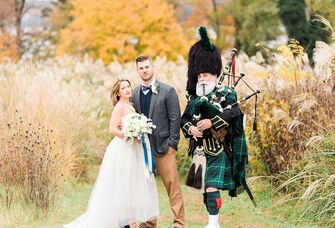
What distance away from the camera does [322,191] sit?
298 inches

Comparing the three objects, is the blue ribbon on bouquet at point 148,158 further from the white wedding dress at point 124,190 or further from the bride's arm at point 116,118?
the bride's arm at point 116,118

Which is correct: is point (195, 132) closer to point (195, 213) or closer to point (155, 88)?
point (155, 88)

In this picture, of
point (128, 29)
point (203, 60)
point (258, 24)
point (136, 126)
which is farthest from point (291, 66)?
point (258, 24)

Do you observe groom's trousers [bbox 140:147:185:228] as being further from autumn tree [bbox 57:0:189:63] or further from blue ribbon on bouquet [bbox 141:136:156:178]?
autumn tree [bbox 57:0:189:63]

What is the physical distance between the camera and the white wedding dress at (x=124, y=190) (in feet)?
22.7

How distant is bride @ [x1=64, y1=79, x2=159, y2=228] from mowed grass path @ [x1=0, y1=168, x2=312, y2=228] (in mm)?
921

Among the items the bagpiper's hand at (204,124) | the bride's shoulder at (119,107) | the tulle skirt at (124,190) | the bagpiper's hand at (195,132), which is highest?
the bride's shoulder at (119,107)

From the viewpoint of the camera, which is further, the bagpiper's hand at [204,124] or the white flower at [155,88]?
the white flower at [155,88]

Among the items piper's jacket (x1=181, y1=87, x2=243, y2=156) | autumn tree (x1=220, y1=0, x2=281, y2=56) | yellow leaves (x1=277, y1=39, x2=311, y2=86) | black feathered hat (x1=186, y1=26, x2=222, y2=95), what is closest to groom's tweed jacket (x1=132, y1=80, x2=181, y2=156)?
piper's jacket (x1=181, y1=87, x2=243, y2=156)

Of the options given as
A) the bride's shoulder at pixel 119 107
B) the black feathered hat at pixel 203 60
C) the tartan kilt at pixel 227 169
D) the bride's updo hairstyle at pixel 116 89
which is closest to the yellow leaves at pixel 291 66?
the black feathered hat at pixel 203 60

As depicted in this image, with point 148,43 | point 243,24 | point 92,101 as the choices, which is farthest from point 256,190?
point 243,24

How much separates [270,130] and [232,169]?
8.18 ft

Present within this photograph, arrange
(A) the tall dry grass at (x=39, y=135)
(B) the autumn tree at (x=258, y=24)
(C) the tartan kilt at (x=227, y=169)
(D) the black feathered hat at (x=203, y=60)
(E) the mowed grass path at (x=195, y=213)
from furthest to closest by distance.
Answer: (B) the autumn tree at (x=258, y=24) < (A) the tall dry grass at (x=39, y=135) < (E) the mowed grass path at (x=195, y=213) < (D) the black feathered hat at (x=203, y=60) < (C) the tartan kilt at (x=227, y=169)

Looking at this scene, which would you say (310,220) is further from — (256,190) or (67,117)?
(67,117)
